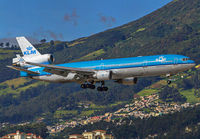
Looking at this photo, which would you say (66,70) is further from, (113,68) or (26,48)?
(26,48)

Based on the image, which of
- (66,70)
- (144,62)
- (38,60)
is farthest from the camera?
(38,60)

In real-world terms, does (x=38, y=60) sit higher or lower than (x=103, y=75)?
higher

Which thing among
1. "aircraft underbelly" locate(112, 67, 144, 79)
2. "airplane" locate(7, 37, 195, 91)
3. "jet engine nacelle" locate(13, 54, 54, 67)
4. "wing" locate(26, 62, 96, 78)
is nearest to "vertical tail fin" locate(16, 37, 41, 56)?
"jet engine nacelle" locate(13, 54, 54, 67)

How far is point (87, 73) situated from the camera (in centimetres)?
9294

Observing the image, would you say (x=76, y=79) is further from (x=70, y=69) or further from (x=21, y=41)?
(x=21, y=41)

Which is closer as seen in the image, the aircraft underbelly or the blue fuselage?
the blue fuselage

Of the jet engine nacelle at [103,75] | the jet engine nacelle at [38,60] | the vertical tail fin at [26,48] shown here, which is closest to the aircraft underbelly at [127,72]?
the jet engine nacelle at [103,75]

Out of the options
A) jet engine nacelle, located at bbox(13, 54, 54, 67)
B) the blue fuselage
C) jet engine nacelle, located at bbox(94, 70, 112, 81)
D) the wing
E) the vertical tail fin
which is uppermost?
the vertical tail fin

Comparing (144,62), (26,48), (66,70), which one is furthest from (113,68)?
(26,48)

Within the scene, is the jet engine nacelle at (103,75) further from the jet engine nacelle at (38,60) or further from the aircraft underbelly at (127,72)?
the jet engine nacelle at (38,60)

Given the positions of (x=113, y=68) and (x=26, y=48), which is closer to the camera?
(x=113, y=68)

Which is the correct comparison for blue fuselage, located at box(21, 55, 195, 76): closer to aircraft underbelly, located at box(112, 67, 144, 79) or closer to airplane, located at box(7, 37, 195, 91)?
airplane, located at box(7, 37, 195, 91)

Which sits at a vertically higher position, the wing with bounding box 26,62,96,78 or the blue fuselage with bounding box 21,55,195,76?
the blue fuselage with bounding box 21,55,195,76

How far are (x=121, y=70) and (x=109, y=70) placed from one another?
111 inches
